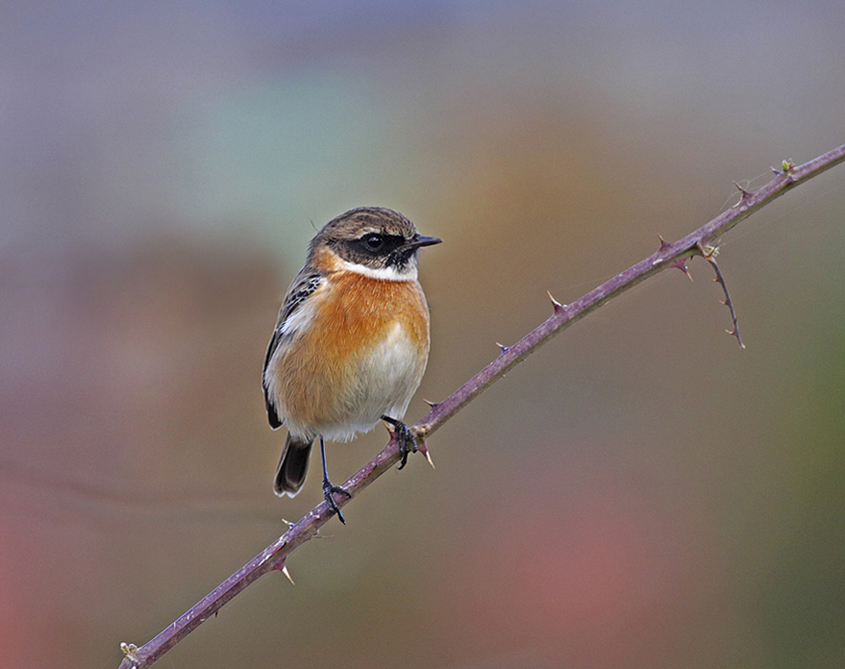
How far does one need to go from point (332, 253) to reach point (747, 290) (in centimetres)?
393

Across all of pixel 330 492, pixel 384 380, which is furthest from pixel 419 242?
pixel 330 492

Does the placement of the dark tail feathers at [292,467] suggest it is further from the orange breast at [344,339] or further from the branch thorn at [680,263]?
the branch thorn at [680,263]

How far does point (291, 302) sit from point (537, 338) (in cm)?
197

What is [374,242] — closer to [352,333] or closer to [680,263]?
[352,333]

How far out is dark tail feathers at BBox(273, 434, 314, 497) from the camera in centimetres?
462

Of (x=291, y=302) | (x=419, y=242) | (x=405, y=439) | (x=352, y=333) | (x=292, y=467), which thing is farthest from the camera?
(x=292, y=467)

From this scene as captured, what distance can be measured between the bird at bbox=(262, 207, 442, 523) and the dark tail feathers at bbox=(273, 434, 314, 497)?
0.89ft

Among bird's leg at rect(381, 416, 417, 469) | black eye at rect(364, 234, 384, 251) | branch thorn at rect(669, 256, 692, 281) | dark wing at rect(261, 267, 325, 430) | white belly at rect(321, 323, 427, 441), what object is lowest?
branch thorn at rect(669, 256, 692, 281)

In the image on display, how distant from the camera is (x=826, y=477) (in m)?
5.99

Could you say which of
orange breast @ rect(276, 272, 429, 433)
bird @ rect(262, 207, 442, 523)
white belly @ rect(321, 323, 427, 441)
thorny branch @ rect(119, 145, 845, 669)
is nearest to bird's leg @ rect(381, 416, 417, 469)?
bird @ rect(262, 207, 442, 523)

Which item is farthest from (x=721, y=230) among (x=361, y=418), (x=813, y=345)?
(x=813, y=345)

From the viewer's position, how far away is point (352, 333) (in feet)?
12.9

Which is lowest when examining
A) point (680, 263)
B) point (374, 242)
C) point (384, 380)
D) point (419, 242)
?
point (680, 263)

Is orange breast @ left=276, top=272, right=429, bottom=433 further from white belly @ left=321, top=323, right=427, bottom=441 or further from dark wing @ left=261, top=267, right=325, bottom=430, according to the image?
dark wing @ left=261, top=267, right=325, bottom=430
